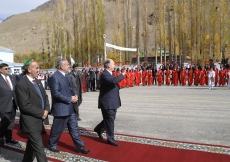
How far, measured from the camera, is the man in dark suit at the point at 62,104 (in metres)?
4.84

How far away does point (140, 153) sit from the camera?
16.6ft

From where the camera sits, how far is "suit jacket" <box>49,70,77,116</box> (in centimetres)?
480

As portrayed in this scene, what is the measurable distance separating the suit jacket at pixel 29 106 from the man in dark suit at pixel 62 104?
776mm

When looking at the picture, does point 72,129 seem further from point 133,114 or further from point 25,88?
point 133,114

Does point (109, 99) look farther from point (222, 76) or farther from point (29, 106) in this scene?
point (222, 76)

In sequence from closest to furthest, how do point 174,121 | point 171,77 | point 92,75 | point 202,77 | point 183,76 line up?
point 174,121 < point 202,77 < point 92,75 < point 183,76 < point 171,77

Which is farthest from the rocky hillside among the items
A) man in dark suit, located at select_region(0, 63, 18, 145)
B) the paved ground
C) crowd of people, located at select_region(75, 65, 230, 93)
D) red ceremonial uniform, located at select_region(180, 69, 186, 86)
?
man in dark suit, located at select_region(0, 63, 18, 145)

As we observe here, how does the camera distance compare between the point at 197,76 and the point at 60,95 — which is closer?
the point at 60,95

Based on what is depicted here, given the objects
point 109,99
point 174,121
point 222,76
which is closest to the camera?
point 109,99

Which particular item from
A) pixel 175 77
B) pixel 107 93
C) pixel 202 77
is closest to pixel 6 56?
pixel 175 77

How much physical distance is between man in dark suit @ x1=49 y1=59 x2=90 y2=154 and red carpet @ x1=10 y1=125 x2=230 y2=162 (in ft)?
1.28

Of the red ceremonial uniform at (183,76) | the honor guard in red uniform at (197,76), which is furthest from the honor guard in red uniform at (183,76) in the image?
the honor guard in red uniform at (197,76)

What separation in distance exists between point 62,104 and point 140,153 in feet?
6.22

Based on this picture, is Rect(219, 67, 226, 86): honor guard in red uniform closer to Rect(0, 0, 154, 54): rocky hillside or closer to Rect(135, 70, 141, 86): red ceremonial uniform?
Rect(135, 70, 141, 86): red ceremonial uniform
